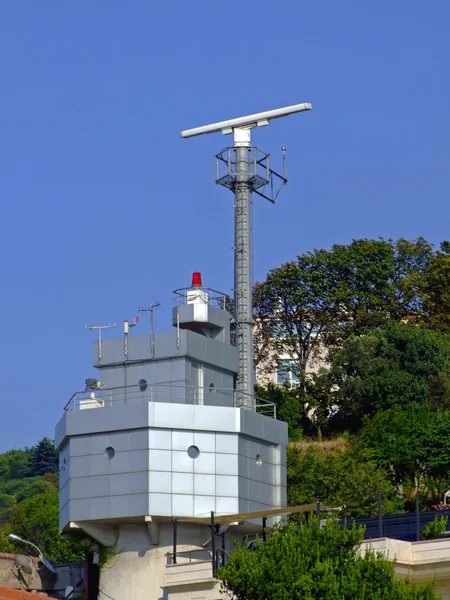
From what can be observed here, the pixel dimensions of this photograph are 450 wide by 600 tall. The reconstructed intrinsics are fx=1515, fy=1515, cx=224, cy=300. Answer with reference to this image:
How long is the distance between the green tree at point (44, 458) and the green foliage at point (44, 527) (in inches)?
1987

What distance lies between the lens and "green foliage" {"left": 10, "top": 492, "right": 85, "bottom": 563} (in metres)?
91.4

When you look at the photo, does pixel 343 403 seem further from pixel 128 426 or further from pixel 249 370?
pixel 128 426

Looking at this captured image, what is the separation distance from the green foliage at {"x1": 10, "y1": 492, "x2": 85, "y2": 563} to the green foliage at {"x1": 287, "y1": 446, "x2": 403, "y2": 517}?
56.5 ft

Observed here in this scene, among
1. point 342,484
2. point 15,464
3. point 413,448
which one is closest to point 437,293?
point 413,448

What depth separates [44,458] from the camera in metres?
153

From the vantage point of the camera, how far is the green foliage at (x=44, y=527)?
91438 millimetres

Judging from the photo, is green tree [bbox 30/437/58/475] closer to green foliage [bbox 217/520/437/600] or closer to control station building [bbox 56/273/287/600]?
control station building [bbox 56/273/287/600]

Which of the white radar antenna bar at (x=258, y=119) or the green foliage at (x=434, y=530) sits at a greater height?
the white radar antenna bar at (x=258, y=119)

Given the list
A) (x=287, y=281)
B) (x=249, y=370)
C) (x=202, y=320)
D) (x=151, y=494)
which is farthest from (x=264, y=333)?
(x=151, y=494)

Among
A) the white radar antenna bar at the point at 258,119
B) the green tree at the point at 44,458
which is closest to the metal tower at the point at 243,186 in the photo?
the white radar antenna bar at the point at 258,119

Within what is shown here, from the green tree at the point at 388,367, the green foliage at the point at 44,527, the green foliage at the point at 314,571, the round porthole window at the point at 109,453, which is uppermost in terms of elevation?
the green tree at the point at 388,367

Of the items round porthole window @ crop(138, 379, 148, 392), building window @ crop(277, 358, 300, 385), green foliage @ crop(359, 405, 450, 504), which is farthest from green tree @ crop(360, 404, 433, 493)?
round porthole window @ crop(138, 379, 148, 392)

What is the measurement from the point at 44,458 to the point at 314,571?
109m

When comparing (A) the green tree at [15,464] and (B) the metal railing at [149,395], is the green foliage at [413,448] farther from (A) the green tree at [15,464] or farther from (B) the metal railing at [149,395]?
(A) the green tree at [15,464]
